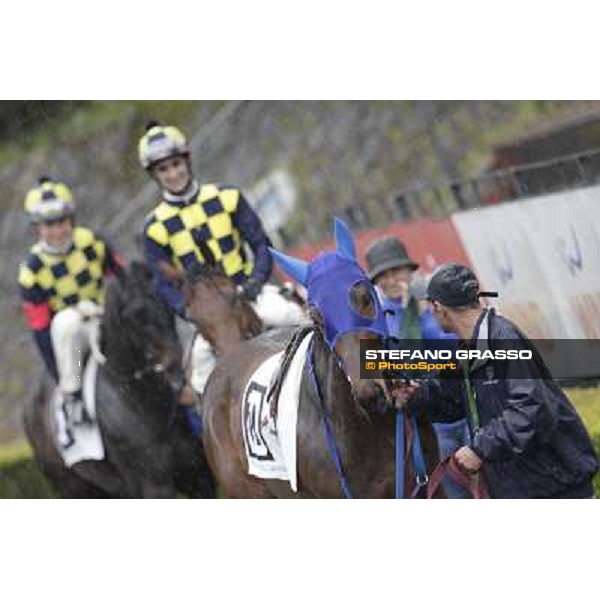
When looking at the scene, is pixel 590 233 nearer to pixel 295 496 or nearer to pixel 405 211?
pixel 405 211

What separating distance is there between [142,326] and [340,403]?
1827 mm

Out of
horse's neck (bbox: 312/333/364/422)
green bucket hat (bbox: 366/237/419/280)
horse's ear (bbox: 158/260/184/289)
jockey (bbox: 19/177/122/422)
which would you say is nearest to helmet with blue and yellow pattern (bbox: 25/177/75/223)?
jockey (bbox: 19/177/122/422)

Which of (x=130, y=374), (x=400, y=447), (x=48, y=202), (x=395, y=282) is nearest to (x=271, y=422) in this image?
→ (x=400, y=447)

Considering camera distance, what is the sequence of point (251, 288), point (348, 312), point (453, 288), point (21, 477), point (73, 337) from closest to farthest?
point (348, 312) → point (453, 288) → point (251, 288) → point (73, 337) → point (21, 477)

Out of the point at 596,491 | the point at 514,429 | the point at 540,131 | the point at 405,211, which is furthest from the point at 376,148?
the point at 514,429

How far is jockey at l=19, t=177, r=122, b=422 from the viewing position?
7.64 m

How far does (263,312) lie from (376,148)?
0.99m

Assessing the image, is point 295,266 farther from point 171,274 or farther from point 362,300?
point 171,274

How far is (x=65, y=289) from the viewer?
7.73 m

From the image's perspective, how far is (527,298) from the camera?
21.7 feet

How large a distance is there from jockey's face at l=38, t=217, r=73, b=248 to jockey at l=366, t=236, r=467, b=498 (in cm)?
181

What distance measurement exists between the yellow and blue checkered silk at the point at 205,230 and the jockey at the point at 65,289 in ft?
2.13

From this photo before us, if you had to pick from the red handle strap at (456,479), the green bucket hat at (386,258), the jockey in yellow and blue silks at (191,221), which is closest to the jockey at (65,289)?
the jockey in yellow and blue silks at (191,221)

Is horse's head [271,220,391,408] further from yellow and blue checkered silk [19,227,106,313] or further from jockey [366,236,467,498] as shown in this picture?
yellow and blue checkered silk [19,227,106,313]
